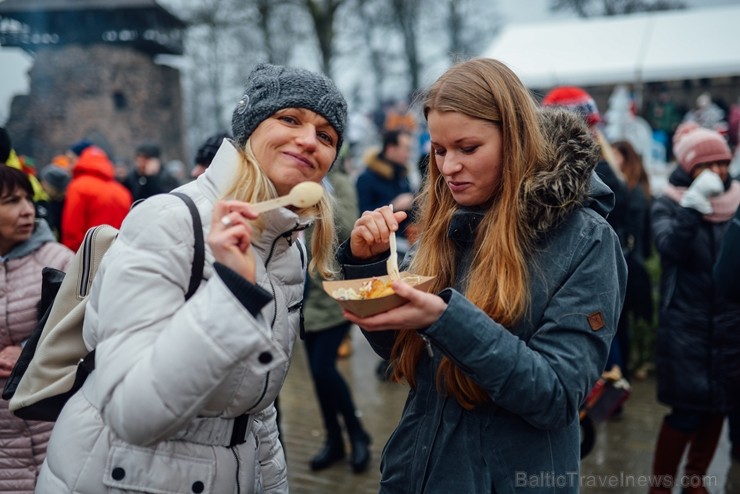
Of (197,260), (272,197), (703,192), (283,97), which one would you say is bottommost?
(703,192)

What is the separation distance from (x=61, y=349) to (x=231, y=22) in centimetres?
2284

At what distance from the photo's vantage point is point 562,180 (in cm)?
171

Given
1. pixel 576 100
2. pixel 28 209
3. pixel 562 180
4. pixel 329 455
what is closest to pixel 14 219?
pixel 28 209

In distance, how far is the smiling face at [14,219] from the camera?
8.62 ft

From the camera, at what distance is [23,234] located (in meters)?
2.68

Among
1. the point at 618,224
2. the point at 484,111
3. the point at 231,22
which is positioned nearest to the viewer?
the point at 484,111

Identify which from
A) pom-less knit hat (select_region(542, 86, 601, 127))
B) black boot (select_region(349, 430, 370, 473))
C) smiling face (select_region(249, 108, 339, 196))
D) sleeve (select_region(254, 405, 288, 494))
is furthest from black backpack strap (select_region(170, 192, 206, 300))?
pom-less knit hat (select_region(542, 86, 601, 127))

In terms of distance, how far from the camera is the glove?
3486 millimetres

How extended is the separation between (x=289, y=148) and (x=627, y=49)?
14.3m

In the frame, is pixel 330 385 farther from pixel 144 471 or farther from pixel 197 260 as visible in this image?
pixel 197 260

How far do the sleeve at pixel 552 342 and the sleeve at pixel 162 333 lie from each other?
44 cm

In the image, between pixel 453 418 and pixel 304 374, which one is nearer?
pixel 453 418

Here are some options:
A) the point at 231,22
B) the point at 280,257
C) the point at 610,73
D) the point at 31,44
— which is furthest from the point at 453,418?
the point at 31,44

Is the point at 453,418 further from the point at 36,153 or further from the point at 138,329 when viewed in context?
the point at 36,153
